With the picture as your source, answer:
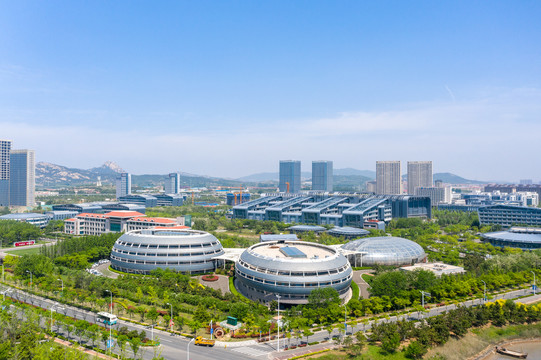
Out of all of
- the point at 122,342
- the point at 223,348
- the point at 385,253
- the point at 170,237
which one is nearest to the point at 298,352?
the point at 223,348

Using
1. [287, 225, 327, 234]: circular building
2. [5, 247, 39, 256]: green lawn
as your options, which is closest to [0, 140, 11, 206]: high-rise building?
[5, 247, 39, 256]: green lawn

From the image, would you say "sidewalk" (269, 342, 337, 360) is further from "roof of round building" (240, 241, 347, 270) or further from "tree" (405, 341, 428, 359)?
"roof of round building" (240, 241, 347, 270)

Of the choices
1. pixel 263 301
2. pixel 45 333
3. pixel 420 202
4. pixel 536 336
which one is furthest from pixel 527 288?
pixel 420 202

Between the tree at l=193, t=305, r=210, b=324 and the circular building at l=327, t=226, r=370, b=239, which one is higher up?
the circular building at l=327, t=226, r=370, b=239

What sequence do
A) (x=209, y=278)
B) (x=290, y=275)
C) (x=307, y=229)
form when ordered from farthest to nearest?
(x=307, y=229)
(x=209, y=278)
(x=290, y=275)


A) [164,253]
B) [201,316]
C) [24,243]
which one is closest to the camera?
[201,316]

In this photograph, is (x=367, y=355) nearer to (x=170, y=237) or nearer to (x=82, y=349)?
(x=82, y=349)

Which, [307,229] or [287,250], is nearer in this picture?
[287,250]
